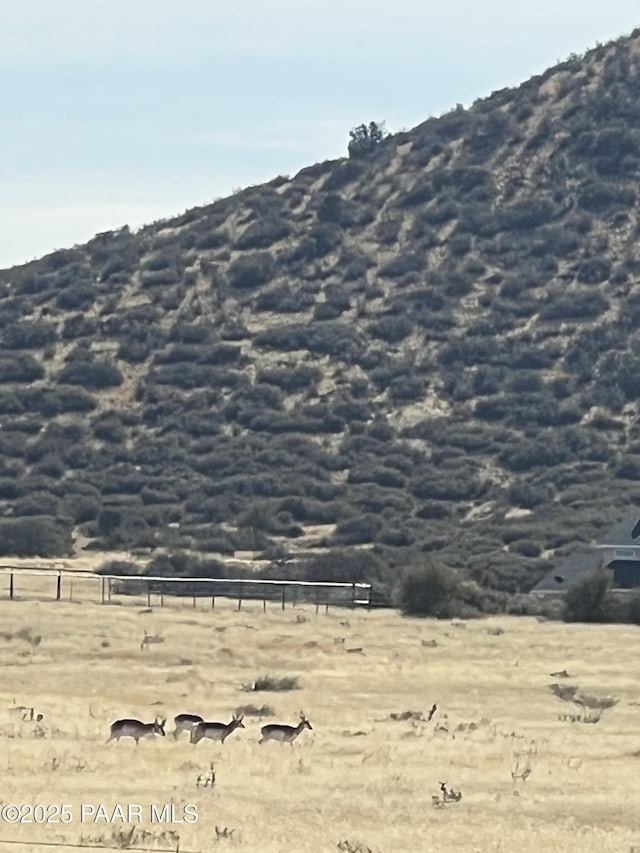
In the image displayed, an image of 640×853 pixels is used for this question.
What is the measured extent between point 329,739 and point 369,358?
59764 millimetres

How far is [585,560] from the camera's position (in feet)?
160

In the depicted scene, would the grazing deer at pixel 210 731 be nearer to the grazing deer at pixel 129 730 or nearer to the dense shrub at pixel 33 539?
the grazing deer at pixel 129 730

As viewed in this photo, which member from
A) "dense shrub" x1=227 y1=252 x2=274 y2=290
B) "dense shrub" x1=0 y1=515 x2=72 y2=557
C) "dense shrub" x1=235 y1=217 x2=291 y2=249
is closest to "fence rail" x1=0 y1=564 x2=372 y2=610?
"dense shrub" x1=0 y1=515 x2=72 y2=557

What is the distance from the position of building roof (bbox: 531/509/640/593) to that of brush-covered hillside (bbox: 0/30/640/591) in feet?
5.34

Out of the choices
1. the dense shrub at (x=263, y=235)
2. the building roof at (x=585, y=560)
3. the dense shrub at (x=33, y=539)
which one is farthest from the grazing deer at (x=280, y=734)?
the dense shrub at (x=263, y=235)

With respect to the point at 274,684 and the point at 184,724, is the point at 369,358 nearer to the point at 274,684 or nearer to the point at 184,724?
the point at 274,684

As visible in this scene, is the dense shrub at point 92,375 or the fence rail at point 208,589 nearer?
the fence rail at point 208,589

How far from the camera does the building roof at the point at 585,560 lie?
1896 inches

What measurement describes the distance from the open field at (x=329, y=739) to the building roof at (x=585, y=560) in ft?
42.7

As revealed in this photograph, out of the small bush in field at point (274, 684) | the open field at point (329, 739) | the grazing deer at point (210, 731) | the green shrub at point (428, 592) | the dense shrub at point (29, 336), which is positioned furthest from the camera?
the dense shrub at point (29, 336)

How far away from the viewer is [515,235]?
85.4m

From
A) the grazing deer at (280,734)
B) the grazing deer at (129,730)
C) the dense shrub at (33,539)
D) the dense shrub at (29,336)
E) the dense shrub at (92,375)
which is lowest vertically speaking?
the dense shrub at (33,539)

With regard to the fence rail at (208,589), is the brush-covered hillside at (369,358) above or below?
above

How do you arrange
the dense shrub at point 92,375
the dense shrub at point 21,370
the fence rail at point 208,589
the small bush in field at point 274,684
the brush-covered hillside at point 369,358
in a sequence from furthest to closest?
the dense shrub at point 21,370 → the dense shrub at point 92,375 → the brush-covered hillside at point 369,358 → the fence rail at point 208,589 → the small bush in field at point 274,684
